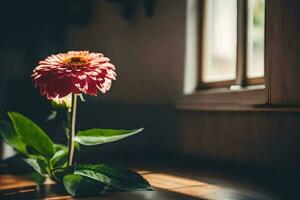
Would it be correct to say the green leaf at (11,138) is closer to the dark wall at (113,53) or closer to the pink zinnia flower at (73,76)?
the pink zinnia flower at (73,76)

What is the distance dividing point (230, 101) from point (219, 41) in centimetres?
45

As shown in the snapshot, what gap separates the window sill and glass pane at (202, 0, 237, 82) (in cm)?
13

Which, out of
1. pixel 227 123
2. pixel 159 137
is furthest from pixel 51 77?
pixel 159 137

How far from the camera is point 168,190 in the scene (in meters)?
1.15

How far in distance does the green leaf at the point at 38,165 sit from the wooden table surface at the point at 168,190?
61 mm

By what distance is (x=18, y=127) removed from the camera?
1.08m

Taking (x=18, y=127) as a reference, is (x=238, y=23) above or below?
above

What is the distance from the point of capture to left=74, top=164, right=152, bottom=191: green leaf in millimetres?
971

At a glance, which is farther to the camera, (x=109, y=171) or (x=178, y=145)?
(x=178, y=145)

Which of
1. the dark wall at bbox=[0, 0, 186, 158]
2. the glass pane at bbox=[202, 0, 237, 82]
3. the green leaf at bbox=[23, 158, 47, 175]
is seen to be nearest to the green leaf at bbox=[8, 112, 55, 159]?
the green leaf at bbox=[23, 158, 47, 175]

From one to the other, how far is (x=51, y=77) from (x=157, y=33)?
1.27m

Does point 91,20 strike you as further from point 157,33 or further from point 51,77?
point 51,77

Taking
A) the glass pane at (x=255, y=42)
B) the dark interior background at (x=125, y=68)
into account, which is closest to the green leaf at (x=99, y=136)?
the dark interior background at (x=125, y=68)

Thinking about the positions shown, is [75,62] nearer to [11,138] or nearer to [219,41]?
[11,138]
